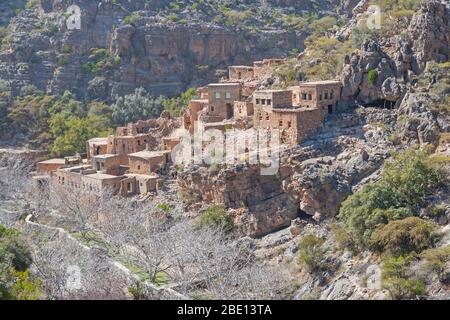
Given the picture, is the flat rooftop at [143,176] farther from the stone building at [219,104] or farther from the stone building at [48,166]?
the stone building at [48,166]

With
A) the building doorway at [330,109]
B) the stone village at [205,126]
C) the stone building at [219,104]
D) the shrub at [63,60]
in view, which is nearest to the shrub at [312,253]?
the stone village at [205,126]

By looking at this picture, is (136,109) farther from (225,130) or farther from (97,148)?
(225,130)

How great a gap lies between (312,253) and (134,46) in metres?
45.9

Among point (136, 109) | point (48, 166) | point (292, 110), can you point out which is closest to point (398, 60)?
point (292, 110)

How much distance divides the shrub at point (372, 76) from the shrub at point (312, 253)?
11.6 meters

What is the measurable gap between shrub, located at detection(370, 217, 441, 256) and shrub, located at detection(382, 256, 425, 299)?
4.19 ft

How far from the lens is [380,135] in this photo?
142ft

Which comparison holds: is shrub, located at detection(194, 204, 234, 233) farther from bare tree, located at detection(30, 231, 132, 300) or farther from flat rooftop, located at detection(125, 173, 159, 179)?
flat rooftop, located at detection(125, 173, 159, 179)

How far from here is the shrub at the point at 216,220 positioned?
→ 42.7 m

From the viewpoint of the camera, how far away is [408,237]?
114ft

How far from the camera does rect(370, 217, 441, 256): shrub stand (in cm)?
3434

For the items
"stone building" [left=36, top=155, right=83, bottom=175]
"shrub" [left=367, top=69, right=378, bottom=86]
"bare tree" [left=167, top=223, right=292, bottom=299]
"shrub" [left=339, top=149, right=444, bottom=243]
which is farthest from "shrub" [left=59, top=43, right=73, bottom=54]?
"shrub" [left=339, top=149, right=444, bottom=243]

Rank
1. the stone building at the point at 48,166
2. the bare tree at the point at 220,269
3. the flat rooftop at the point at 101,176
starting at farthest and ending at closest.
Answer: the stone building at the point at 48,166 → the flat rooftop at the point at 101,176 → the bare tree at the point at 220,269
